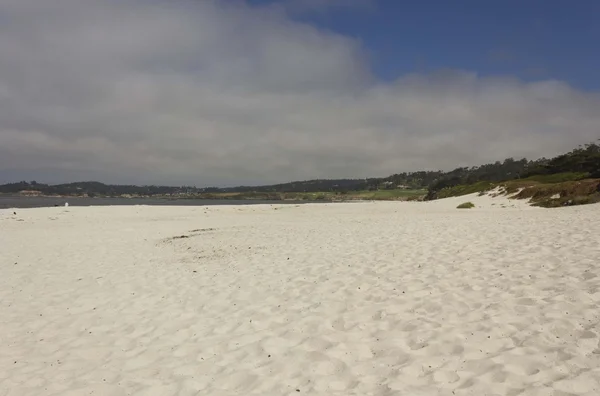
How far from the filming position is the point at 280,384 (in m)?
5.29

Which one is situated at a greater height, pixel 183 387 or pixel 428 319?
pixel 428 319

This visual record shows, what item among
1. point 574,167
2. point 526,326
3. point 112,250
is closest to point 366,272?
point 526,326

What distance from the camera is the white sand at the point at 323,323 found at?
17.0ft

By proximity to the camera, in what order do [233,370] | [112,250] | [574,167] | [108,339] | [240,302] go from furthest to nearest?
1. [574,167]
2. [112,250]
3. [240,302]
4. [108,339]
5. [233,370]

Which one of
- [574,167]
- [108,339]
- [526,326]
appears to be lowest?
[108,339]

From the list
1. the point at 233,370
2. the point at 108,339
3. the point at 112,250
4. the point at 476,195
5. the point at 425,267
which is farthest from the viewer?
the point at 476,195

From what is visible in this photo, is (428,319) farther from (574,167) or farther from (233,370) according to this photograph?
(574,167)

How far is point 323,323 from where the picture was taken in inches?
284

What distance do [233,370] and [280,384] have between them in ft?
3.02

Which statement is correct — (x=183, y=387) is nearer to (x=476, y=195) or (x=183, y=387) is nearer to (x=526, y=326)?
(x=526, y=326)

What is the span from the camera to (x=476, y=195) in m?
52.2

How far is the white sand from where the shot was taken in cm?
518

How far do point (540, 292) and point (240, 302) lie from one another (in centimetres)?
645

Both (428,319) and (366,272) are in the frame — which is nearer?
(428,319)
